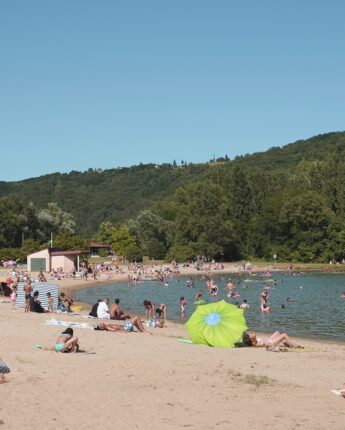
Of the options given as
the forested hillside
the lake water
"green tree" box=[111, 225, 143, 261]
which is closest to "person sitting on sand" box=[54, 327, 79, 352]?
the lake water

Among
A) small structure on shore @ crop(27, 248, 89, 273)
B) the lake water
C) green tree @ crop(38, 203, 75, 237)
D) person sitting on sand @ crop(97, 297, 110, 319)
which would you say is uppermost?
green tree @ crop(38, 203, 75, 237)

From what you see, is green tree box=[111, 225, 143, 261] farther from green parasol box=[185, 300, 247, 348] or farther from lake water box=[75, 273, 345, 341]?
green parasol box=[185, 300, 247, 348]

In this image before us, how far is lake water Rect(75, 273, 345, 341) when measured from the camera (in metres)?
27.4

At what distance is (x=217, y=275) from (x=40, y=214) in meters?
35.4

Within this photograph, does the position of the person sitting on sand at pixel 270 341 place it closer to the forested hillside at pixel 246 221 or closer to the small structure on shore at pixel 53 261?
the small structure on shore at pixel 53 261

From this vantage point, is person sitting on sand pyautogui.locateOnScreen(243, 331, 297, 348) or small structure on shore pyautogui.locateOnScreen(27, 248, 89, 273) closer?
person sitting on sand pyautogui.locateOnScreen(243, 331, 297, 348)

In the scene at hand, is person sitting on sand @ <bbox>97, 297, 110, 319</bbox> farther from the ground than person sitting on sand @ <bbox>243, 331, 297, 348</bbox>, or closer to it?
farther from the ground

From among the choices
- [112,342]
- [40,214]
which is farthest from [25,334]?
[40,214]

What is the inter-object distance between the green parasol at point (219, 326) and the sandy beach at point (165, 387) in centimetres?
35

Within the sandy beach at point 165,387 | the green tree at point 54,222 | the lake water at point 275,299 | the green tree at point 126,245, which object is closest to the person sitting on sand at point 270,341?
the sandy beach at point 165,387

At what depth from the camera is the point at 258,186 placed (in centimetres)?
9531

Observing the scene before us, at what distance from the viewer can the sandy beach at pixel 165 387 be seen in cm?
895

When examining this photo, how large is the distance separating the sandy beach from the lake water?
9.66m

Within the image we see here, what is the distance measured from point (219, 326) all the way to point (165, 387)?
19.9 ft
